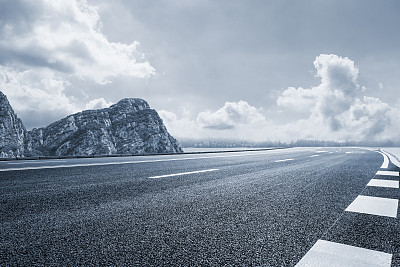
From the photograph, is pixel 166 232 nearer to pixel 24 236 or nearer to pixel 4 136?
pixel 24 236

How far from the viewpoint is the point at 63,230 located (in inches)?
83.9

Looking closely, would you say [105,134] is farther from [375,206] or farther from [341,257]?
[341,257]

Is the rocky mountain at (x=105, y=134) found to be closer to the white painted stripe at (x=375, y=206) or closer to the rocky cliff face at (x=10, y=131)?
the rocky cliff face at (x=10, y=131)

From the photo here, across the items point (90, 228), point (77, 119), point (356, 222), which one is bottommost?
point (356, 222)

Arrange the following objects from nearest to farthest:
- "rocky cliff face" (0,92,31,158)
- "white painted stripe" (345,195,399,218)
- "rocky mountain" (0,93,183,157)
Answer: "white painted stripe" (345,195,399,218) → "rocky cliff face" (0,92,31,158) → "rocky mountain" (0,93,183,157)

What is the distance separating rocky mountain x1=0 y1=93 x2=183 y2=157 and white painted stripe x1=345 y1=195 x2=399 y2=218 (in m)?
148

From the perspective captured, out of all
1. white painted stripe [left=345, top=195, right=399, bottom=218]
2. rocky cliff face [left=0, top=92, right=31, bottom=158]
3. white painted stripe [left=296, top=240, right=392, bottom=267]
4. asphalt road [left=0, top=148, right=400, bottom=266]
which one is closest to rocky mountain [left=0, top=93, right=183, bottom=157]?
rocky cliff face [left=0, top=92, right=31, bottom=158]

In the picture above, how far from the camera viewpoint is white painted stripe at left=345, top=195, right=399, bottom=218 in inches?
120

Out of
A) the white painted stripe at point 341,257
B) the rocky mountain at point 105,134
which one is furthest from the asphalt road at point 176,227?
the rocky mountain at point 105,134

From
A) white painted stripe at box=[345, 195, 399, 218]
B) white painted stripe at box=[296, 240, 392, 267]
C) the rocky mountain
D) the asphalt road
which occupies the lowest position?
white painted stripe at box=[345, 195, 399, 218]

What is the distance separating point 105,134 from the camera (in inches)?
6225

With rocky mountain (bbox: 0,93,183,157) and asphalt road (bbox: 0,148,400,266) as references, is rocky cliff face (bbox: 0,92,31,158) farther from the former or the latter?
asphalt road (bbox: 0,148,400,266)

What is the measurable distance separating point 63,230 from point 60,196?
1609mm

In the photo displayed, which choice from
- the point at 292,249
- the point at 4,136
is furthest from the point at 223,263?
the point at 4,136
